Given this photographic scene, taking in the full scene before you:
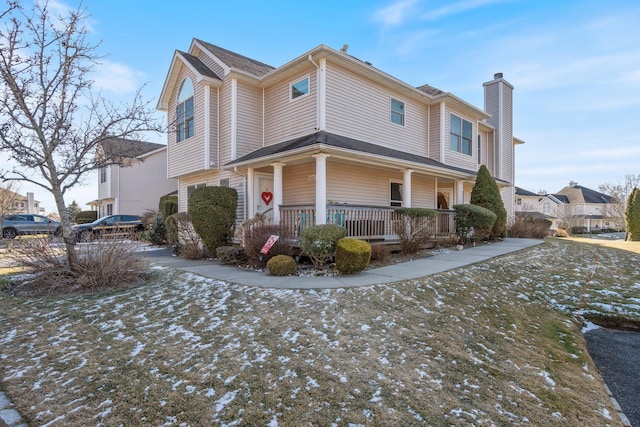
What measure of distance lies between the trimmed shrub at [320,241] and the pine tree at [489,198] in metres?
8.69

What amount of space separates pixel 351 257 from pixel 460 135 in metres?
11.5

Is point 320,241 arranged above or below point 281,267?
above

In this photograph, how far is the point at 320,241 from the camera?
8.09 metres

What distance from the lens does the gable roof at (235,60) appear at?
1310cm

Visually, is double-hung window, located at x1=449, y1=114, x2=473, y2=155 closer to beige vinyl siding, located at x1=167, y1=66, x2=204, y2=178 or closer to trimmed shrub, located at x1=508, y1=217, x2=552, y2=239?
trimmed shrub, located at x1=508, y1=217, x2=552, y2=239

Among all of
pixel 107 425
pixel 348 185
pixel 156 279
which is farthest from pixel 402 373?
pixel 348 185

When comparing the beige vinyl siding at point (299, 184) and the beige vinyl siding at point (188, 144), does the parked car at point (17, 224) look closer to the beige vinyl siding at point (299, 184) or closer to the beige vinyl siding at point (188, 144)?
the beige vinyl siding at point (188, 144)

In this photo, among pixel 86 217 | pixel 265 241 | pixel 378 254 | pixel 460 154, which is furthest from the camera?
pixel 86 217

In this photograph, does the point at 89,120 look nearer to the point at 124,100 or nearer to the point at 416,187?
the point at 124,100

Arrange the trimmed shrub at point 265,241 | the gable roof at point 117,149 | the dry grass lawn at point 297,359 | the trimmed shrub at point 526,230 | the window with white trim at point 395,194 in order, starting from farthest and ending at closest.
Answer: the trimmed shrub at point 526,230, the window with white trim at point 395,194, the trimmed shrub at point 265,241, the gable roof at point 117,149, the dry grass lawn at point 297,359

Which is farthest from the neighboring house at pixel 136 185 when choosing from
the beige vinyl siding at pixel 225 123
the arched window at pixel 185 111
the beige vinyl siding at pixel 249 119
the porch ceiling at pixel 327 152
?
the porch ceiling at pixel 327 152

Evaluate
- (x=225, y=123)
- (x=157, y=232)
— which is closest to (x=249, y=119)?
(x=225, y=123)

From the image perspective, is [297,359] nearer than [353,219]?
Yes

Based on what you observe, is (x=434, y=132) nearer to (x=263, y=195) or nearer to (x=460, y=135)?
(x=460, y=135)
